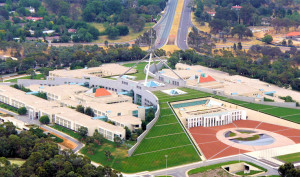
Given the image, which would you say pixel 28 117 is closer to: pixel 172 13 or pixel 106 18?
pixel 106 18

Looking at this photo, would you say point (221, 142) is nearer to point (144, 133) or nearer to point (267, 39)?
point (144, 133)

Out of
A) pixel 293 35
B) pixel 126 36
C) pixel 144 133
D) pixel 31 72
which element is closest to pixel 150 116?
pixel 144 133

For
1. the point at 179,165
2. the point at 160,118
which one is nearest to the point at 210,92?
the point at 160,118

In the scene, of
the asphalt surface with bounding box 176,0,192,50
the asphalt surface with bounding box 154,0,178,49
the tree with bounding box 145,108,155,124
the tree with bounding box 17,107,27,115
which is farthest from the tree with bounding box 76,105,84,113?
the asphalt surface with bounding box 176,0,192,50

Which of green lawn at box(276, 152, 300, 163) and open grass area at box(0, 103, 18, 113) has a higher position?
green lawn at box(276, 152, 300, 163)

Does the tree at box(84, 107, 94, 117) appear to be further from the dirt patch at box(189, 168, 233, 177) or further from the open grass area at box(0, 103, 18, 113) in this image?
the dirt patch at box(189, 168, 233, 177)
